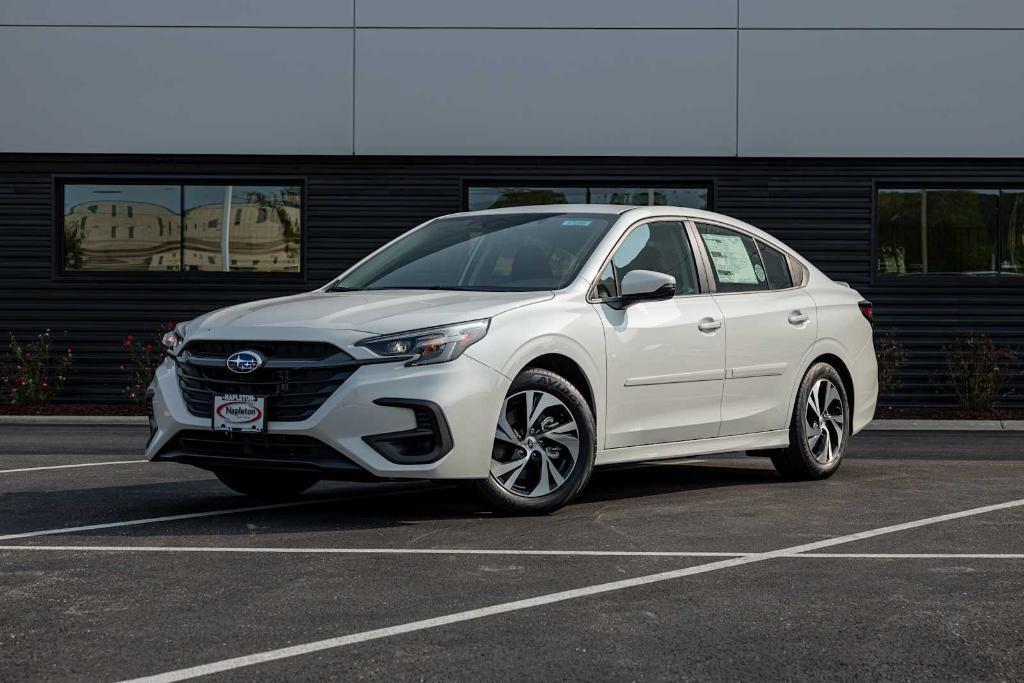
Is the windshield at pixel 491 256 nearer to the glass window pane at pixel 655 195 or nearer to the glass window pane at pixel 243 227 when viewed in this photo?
the glass window pane at pixel 655 195

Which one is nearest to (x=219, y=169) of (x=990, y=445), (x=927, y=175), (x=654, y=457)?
(x=927, y=175)

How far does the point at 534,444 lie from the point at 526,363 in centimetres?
41

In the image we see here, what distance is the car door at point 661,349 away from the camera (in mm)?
7820

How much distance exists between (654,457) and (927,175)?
35.0 feet

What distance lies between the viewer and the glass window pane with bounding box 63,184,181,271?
1803 cm

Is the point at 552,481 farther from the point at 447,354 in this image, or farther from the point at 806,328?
the point at 806,328

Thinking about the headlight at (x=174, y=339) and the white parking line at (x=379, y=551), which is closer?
the white parking line at (x=379, y=551)

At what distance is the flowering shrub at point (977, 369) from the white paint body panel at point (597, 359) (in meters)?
7.88

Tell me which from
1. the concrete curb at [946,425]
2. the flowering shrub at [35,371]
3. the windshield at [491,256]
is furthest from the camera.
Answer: the flowering shrub at [35,371]

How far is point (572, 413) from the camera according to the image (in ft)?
24.3

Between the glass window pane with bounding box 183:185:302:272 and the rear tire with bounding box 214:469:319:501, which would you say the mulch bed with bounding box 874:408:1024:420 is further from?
the rear tire with bounding box 214:469:319:501

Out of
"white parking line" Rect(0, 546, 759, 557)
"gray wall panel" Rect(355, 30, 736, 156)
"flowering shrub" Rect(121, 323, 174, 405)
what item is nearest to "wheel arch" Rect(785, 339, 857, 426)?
"white parking line" Rect(0, 546, 759, 557)

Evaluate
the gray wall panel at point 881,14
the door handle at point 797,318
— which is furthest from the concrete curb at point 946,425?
the door handle at point 797,318

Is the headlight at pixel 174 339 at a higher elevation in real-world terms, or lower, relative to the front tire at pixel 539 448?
higher
